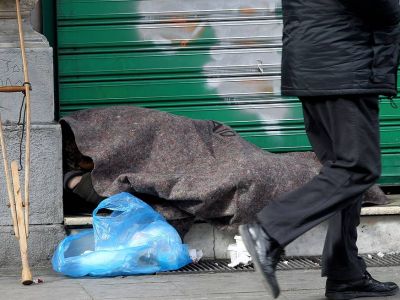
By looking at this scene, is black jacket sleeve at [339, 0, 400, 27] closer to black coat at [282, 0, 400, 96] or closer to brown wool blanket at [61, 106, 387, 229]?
black coat at [282, 0, 400, 96]

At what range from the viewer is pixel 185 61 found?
22.5ft

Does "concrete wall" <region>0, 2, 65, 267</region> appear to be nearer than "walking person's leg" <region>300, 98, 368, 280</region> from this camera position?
No

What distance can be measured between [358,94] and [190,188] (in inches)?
70.6

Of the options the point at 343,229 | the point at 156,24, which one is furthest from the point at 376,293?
the point at 156,24

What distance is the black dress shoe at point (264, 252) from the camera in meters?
4.45

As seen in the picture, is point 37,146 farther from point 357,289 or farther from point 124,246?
point 357,289

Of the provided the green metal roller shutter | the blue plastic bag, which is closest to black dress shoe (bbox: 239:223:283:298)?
the blue plastic bag

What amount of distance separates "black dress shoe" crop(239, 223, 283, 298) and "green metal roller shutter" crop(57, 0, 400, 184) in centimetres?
249

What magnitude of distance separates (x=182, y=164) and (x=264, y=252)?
200 centimetres

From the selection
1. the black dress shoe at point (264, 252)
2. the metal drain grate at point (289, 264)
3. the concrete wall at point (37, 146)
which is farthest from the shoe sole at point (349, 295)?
the concrete wall at point (37, 146)

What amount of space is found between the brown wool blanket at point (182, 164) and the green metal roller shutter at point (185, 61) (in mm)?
316

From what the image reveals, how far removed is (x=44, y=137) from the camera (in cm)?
614

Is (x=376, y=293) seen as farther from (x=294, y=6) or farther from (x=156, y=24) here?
(x=156, y=24)

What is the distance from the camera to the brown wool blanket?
240 inches
